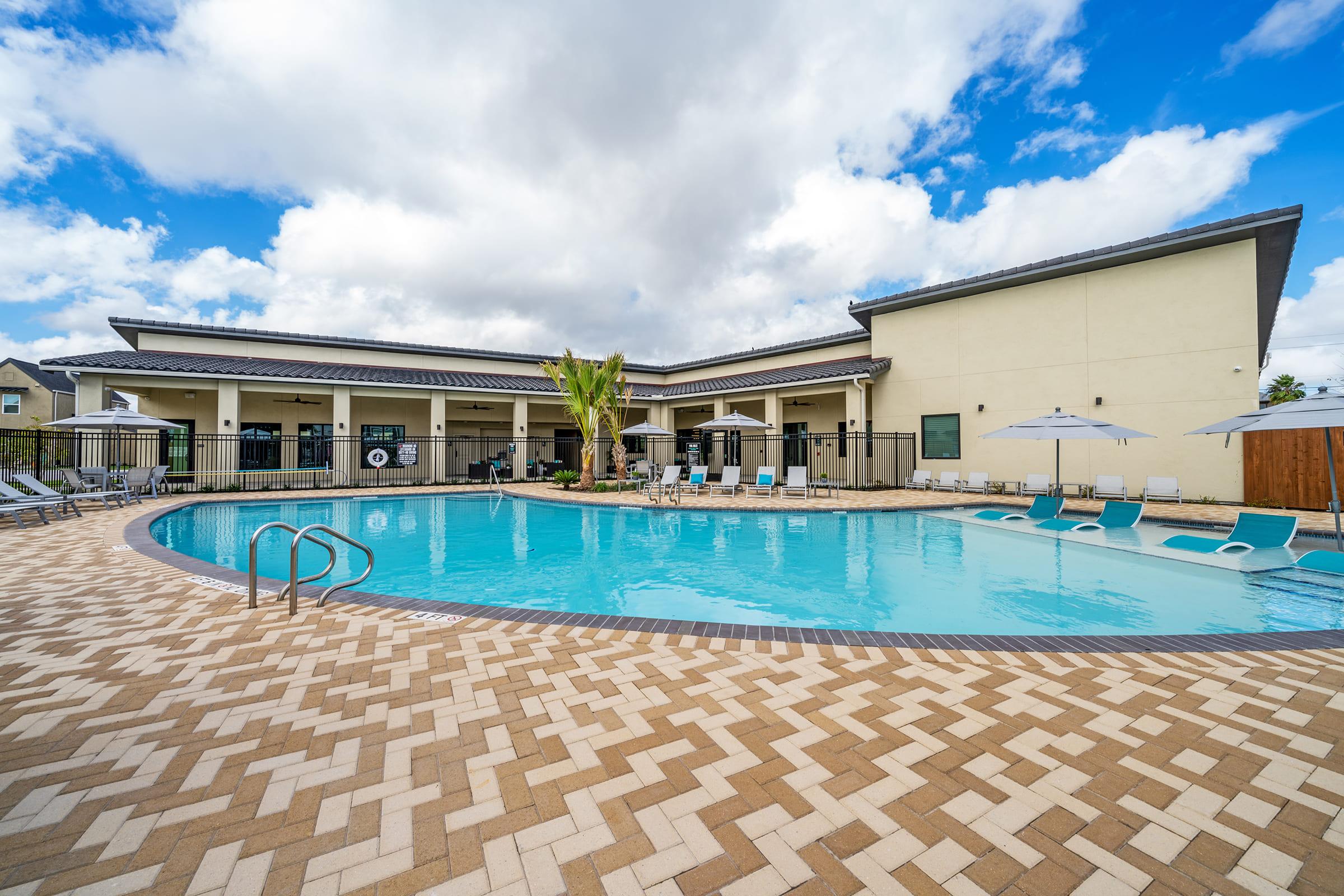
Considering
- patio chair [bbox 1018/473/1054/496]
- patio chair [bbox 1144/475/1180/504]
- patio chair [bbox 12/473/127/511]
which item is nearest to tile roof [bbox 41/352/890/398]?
patio chair [bbox 1018/473/1054/496]

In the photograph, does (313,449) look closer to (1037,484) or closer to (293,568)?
(293,568)

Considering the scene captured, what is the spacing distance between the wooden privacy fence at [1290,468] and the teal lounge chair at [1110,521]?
517 centimetres

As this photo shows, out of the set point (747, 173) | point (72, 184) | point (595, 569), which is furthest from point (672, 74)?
point (72, 184)

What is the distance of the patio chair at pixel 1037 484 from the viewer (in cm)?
1366

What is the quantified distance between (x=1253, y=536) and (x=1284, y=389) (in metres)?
48.2

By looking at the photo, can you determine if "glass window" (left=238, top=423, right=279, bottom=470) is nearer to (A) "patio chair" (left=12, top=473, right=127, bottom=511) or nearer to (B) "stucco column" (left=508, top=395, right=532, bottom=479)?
(A) "patio chair" (left=12, top=473, right=127, bottom=511)

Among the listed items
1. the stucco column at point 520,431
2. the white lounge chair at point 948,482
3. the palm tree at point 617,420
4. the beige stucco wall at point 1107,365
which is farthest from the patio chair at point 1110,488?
the stucco column at point 520,431

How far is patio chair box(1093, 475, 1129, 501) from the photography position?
40.7ft

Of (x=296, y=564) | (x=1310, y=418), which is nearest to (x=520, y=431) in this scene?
(x=296, y=564)

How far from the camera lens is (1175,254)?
39.9ft

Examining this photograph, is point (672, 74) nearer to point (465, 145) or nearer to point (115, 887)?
point (465, 145)

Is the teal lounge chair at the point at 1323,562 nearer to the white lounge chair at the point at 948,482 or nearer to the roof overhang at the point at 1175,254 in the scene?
the white lounge chair at the point at 948,482

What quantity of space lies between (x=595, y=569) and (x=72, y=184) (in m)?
20.2

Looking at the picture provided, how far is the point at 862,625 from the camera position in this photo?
15.6ft
